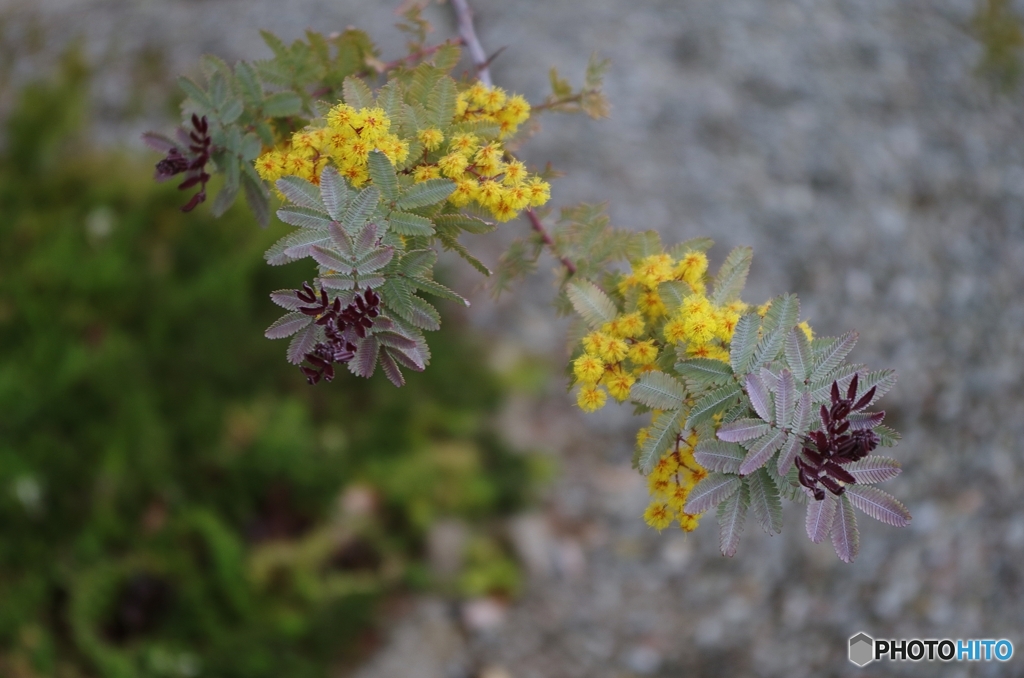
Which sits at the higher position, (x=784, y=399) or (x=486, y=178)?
(x=486, y=178)

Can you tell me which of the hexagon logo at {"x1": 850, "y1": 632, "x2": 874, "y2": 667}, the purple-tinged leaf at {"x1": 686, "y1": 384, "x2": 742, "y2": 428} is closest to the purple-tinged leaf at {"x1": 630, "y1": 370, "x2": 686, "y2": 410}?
the purple-tinged leaf at {"x1": 686, "y1": 384, "x2": 742, "y2": 428}

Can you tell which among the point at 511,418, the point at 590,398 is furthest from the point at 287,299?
the point at 511,418

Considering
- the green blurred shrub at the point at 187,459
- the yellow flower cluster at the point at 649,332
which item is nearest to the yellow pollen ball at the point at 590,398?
the yellow flower cluster at the point at 649,332

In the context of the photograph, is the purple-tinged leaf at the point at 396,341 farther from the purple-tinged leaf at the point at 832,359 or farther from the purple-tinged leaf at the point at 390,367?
the purple-tinged leaf at the point at 832,359

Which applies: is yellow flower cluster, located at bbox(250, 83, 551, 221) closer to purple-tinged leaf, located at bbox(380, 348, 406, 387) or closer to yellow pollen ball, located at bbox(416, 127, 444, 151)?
yellow pollen ball, located at bbox(416, 127, 444, 151)

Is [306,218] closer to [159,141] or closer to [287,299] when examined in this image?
[287,299]

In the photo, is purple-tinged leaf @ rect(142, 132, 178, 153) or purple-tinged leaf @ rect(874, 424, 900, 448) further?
purple-tinged leaf @ rect(142, 132, 178, 153)
